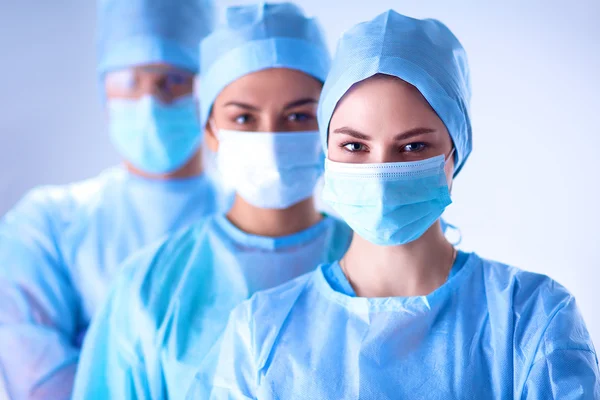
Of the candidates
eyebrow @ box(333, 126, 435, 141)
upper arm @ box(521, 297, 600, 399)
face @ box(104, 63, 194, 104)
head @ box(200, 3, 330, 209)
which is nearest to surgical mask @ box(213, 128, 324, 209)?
head @ box(200, 3, 330, 209)

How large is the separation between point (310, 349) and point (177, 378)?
0.49m

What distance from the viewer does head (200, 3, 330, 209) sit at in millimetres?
1944

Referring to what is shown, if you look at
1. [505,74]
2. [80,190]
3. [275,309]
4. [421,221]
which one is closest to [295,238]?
A: [275,309]

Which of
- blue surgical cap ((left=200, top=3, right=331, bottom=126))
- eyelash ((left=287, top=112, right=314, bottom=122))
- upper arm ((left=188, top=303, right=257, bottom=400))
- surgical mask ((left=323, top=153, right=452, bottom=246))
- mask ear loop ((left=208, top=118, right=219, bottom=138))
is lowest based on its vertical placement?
upper arm ((left=188, top=303, right=257, bottom=400))

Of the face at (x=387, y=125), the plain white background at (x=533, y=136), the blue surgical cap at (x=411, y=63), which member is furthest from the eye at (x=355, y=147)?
the plain white background at (x=533, y=136)

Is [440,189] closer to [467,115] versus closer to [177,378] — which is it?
[467,115]

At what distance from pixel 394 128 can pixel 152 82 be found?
4.32ft

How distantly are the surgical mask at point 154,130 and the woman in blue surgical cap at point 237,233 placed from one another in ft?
1.19

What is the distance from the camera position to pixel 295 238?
2.08 m

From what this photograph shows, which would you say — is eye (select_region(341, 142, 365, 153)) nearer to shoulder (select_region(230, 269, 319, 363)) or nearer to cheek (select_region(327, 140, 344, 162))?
cheek (select_region(327, 140, 344, 162))

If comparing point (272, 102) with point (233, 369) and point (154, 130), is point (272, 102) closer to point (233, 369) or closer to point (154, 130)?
point (154, 130)

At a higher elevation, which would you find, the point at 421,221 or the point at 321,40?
the point at 321,40

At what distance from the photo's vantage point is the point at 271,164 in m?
1.94

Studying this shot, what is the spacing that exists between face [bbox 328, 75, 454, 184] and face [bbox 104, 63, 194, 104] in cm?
115
